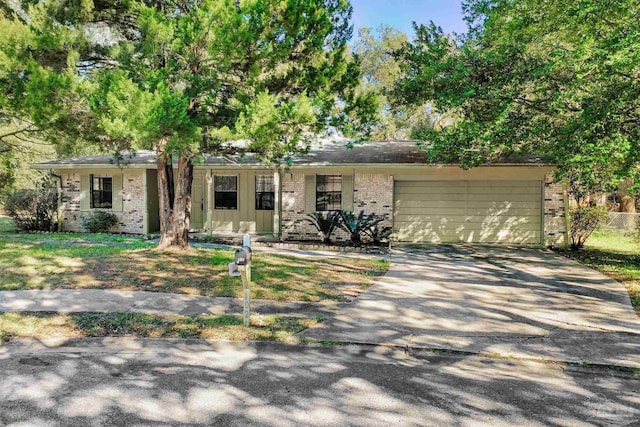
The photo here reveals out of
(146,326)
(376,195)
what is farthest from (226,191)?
(146,326)

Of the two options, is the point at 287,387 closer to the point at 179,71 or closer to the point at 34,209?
the point at 179,71

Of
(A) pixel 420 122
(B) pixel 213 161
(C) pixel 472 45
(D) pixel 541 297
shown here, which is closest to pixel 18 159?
(B) pixel 213 161

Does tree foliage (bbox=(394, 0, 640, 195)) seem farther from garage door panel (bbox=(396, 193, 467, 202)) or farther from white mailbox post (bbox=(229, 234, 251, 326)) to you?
white mailbox post (bbox=(229, 234, 251, 326))

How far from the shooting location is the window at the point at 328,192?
14141mm

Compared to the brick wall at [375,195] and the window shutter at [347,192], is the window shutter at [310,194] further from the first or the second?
the brick wall at [375,195]

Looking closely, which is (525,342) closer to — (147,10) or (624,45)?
(624,45)

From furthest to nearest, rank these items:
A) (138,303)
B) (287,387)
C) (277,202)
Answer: (277,202) → (138,303) → (287,387)

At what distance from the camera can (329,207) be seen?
1423 centimetres

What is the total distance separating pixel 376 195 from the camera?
13.9m

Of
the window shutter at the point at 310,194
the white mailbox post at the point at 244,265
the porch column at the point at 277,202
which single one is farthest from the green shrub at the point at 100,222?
the white mailbox post at the point at 244,265

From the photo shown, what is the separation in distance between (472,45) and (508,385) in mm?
9877

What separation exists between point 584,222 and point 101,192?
1607cm

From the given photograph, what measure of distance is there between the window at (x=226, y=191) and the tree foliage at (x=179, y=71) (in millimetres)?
6147

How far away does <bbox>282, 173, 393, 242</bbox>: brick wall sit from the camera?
13.8m
